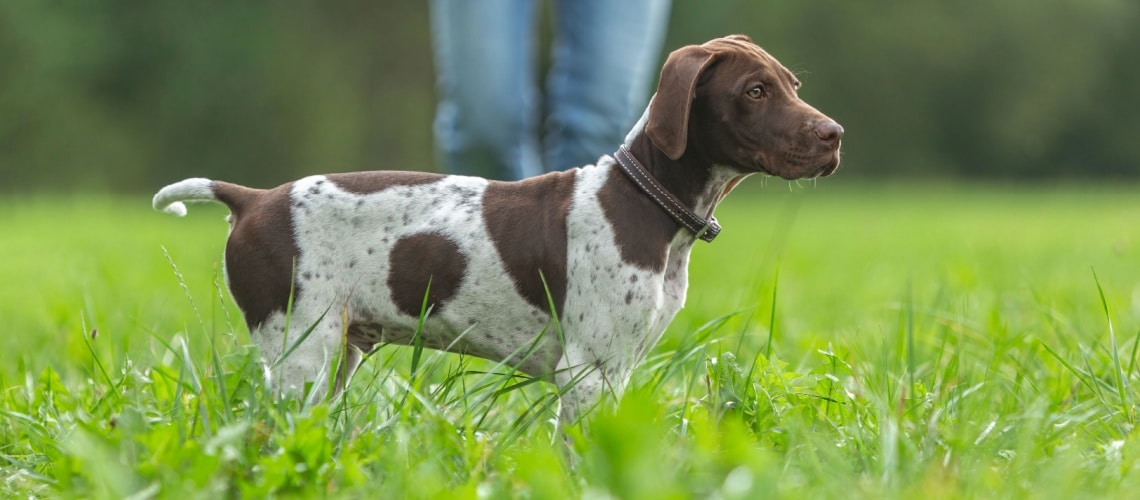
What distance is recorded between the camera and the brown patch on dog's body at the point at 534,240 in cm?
289

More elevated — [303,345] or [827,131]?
[827,131]

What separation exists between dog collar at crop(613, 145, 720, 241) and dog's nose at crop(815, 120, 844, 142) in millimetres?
338

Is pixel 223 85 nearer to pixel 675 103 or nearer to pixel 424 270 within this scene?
pixel 424 270

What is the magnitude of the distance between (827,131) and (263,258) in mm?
1312

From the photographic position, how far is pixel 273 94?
26422 millimetres

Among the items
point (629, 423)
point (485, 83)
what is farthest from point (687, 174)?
point (485, 83)

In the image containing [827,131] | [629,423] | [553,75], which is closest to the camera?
[629,423]

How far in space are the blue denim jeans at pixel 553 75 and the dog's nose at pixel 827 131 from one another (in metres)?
1.53

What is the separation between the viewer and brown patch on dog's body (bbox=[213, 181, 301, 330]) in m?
2.86

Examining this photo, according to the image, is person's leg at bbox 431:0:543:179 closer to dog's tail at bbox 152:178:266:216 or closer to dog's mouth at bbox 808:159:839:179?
dog's tail at bbox 152:178:266:216

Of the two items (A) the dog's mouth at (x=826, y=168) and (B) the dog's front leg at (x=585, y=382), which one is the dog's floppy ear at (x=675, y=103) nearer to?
(A) the dog's mouth at (x=826, y=168)

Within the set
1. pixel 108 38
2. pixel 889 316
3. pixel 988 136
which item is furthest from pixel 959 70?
pixel 889 316

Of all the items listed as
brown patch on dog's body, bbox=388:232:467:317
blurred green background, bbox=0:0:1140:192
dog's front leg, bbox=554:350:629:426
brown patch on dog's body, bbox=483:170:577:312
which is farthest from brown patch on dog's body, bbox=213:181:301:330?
blurred green background, bbox=0:0:1140:192

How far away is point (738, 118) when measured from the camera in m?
2.89
